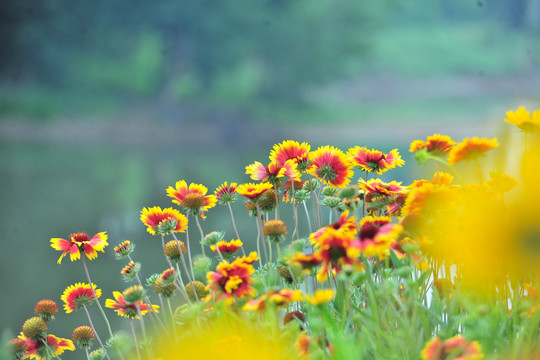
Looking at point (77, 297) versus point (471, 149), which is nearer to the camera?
point (471, 149)

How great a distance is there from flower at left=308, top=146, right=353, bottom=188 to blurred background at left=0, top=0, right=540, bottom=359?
7580 mm

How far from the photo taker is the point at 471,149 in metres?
→ 0.46

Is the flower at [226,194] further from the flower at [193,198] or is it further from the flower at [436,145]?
the flower at [436,145]

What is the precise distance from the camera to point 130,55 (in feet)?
36.7

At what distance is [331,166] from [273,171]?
0.07 metres

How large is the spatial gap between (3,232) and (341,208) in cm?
514

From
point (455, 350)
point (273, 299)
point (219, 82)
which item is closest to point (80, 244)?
point (273, 299)

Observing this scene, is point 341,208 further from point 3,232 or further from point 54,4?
point 54,4

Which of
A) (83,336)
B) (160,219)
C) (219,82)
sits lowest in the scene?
(83,336)

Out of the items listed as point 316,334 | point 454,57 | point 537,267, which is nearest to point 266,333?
point 316,334

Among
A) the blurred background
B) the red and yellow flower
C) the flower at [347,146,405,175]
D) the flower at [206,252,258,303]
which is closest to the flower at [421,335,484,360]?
the flower at [206,252,258,303]

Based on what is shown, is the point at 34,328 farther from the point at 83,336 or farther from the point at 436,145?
the point at 436,145

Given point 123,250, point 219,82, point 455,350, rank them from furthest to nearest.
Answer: point 219,82, point 123,250, point 455,350

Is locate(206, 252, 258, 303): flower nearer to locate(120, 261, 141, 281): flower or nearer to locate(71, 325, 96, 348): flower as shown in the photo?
locate(120, 261, 141, 281): flower
